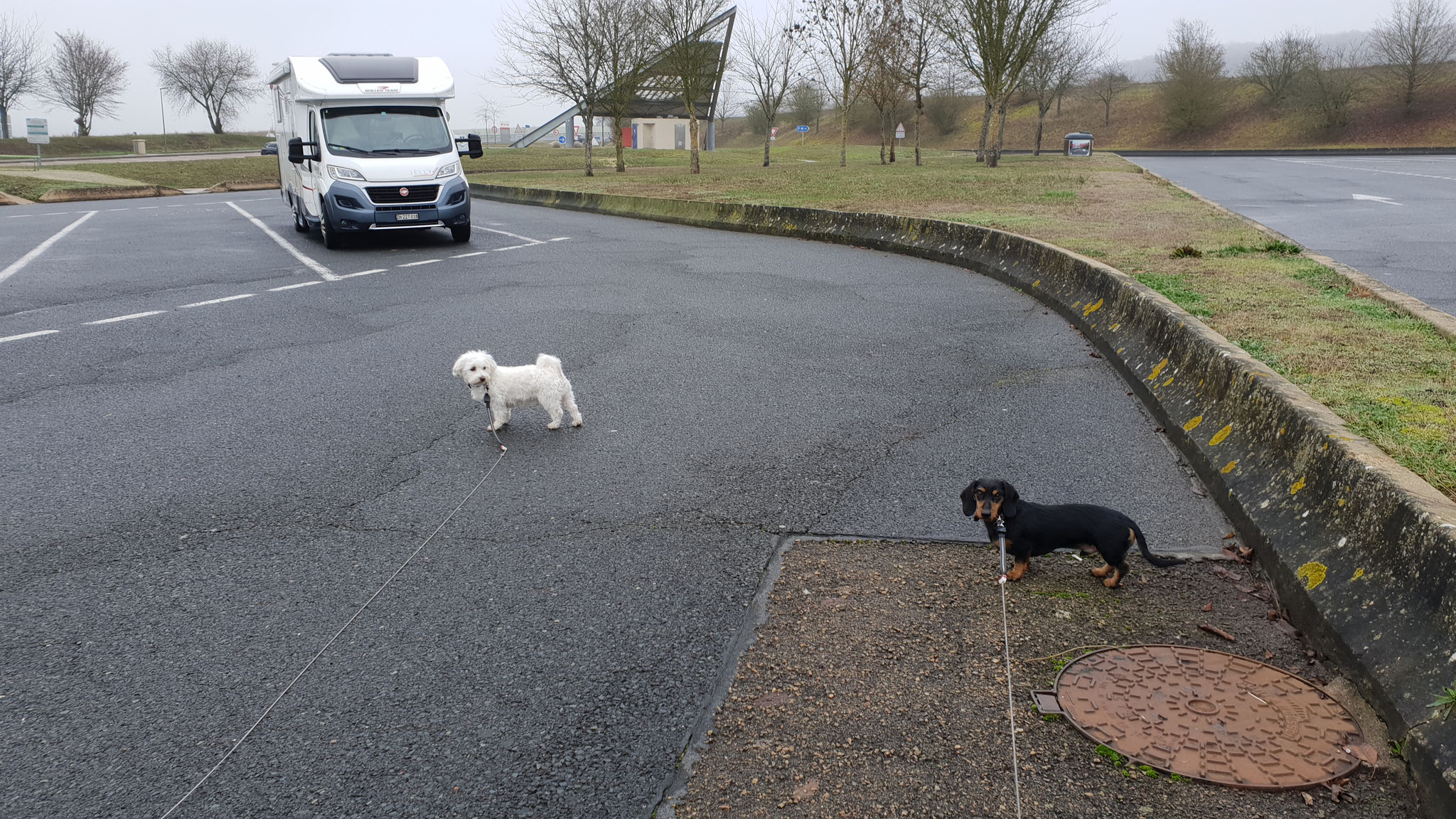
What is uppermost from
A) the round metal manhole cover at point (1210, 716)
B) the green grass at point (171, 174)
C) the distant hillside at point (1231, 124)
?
the distant hillside at point (1231, 124)

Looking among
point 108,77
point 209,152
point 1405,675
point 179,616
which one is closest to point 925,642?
point 1405,675

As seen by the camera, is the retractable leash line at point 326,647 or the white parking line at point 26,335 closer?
the retractable leash line at point 326,647

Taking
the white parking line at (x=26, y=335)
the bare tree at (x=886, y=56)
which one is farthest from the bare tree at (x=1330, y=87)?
the white parking line at (x=26, y=335)

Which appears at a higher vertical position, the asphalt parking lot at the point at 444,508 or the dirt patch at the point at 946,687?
the asphalt parking lot at the point at 444,508

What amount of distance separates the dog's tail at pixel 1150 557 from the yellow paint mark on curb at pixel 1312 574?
0.47 metres

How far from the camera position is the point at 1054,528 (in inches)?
151

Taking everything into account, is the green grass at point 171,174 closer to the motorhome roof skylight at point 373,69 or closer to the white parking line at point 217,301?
the motorhome roof skylight at point 373,69

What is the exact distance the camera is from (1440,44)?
6306cm

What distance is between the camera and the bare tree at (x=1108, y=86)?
80000 mm

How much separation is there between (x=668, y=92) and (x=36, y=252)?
33.1 metres

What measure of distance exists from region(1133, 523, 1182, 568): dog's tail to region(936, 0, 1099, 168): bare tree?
117ft

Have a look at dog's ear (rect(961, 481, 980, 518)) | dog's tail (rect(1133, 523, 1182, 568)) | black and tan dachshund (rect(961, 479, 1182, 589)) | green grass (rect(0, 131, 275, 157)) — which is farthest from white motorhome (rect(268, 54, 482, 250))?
green grass (rect(0, 131, 275, 157))

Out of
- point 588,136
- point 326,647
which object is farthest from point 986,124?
point 326,647

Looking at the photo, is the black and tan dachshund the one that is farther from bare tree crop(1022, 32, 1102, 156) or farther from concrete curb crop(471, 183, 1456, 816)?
bare tree crop(1022, 32, 1102, 156)
